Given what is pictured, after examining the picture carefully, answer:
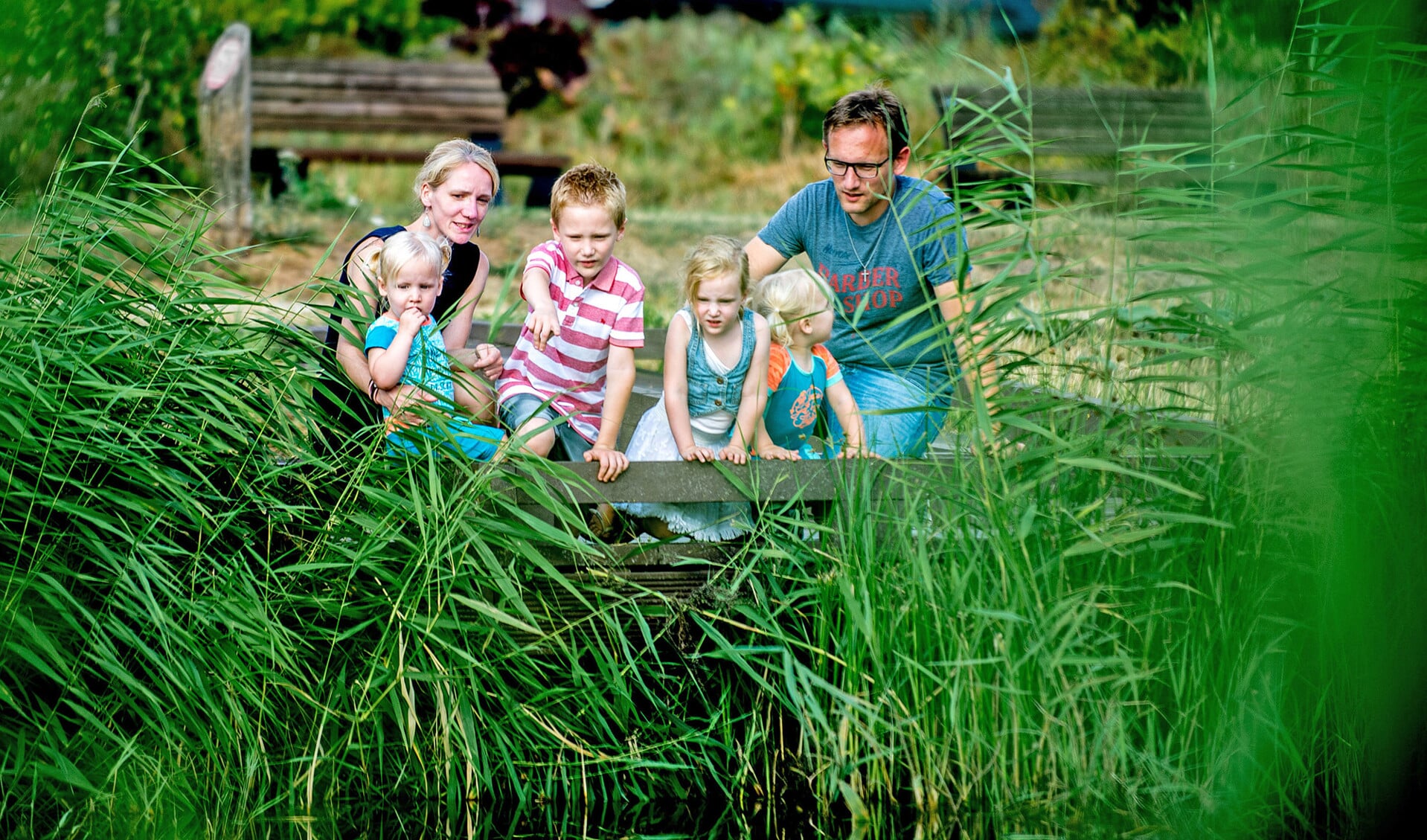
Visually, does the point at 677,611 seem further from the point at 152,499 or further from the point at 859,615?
the point at 152,499

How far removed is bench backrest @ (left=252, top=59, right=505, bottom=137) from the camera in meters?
8.88

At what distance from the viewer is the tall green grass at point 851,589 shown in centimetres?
289

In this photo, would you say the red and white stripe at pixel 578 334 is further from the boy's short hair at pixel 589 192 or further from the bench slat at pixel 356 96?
the bench slat at pixel 356 96

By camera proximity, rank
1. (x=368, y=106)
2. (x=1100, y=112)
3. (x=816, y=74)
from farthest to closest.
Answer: (x=816, y=74) → (x=368, y=106) → (x=1100, y=112)

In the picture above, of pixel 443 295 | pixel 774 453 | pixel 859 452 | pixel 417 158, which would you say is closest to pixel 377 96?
pixel 417 158

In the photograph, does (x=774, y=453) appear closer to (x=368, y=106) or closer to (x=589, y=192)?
(x=589, y=192)

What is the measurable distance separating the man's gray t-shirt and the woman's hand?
785 millimetres

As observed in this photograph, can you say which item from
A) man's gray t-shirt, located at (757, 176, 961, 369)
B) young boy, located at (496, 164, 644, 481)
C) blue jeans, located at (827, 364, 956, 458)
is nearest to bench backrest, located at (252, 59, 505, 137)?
man's gray t-shirt, located at (757, 176, 961, 369)

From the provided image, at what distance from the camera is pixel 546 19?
10.4m

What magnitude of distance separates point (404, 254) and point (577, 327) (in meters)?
0.51

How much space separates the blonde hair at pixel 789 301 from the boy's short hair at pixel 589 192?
1.51 ft

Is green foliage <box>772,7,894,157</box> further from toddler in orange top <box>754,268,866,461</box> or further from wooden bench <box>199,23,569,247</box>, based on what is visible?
toddler in orange top <box>754,268,866,461</box>

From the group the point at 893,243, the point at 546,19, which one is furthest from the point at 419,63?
the point at 893,243

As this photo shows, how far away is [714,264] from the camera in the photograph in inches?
137
